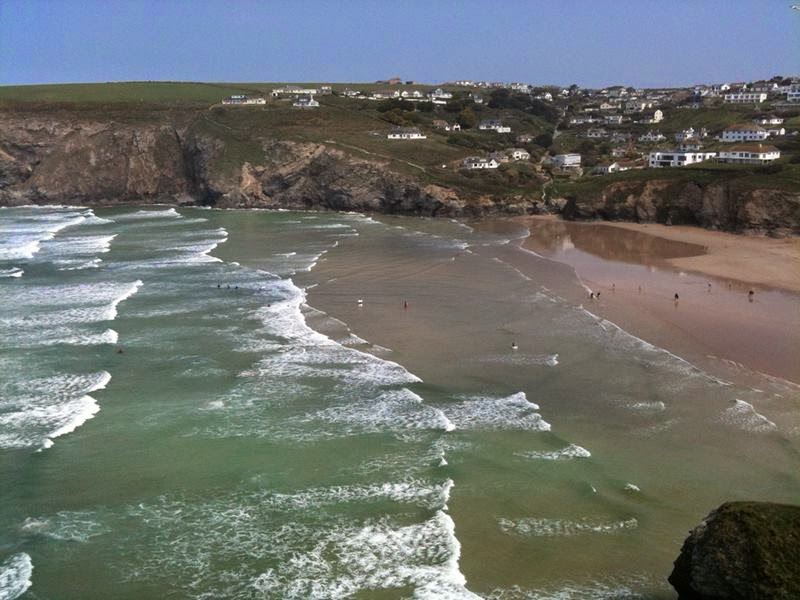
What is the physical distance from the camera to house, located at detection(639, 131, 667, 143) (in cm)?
9446

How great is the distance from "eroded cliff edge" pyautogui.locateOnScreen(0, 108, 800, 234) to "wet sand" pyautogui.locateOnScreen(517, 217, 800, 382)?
2.46 meters

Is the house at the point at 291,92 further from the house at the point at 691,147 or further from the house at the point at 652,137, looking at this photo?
the house at the point at 691,147

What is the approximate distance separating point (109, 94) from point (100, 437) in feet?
350

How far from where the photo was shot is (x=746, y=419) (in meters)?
21.2

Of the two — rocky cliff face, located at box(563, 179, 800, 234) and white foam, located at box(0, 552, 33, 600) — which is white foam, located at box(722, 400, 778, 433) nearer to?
white foam, located at box(0, 552, 33, 600)

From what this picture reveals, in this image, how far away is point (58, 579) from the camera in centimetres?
1420

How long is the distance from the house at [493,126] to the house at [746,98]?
45.1 metres

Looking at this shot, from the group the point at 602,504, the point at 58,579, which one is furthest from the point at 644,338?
the point at 58,579

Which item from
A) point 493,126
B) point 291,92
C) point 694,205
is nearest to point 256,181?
point 493,126

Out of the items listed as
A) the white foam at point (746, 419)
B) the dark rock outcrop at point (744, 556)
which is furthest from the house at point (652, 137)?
the dark rock outcrop at point (744, 556)

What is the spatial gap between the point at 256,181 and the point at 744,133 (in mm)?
53577

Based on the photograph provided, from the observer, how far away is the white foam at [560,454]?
18.8 metres

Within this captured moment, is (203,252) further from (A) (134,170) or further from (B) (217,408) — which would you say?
(A) (134,170)

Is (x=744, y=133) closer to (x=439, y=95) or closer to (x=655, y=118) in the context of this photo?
(x=655, y=118)
